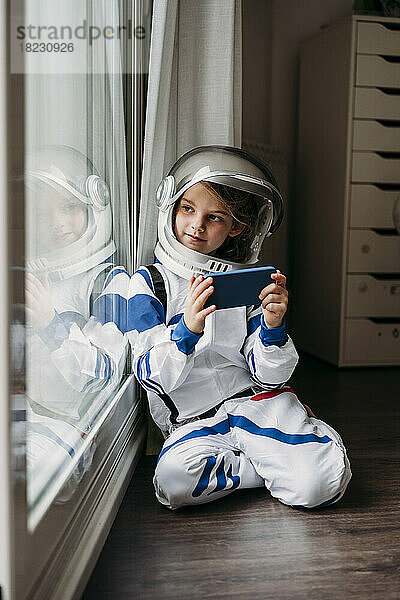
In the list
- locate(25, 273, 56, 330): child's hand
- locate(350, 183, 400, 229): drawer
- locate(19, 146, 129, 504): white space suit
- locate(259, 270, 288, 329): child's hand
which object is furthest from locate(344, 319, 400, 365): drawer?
locate(25, 273, 56, 330): child's hand

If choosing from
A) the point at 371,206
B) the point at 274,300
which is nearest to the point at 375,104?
the point at 371,206

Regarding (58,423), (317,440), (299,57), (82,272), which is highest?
(299,57)

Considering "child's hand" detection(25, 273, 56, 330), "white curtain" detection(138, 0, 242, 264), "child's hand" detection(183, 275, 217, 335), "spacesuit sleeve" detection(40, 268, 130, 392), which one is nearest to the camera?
"child's hand" detection(25, 273, 56, 330)

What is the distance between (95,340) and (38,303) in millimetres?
425

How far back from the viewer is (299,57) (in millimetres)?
3277

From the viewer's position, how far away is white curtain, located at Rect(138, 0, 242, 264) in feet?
5.65

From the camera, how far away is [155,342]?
1515 mm

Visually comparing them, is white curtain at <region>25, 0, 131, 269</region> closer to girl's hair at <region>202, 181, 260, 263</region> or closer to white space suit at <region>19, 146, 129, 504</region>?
white space suit at <region>19, 146, 129, 504</region>

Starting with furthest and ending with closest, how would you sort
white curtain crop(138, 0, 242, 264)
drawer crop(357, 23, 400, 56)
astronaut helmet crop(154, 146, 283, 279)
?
drawer crop(357, 23, 400, 56)
white curtain crop(138, 0, 242, 264)
astronaut helmet crop(154, 146, 283, 279)

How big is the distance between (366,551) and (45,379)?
0.64 m

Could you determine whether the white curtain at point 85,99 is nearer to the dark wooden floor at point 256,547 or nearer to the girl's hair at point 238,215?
the girl's hair at point 238,215

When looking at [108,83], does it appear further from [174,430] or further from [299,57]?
[299,57]

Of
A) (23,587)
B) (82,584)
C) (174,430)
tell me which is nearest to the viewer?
(23,587)

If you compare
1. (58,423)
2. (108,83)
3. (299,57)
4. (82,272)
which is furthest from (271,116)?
(58,423)
